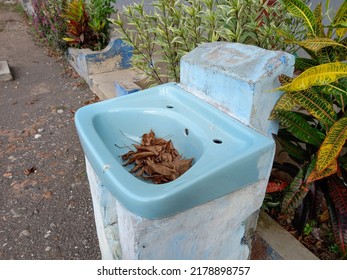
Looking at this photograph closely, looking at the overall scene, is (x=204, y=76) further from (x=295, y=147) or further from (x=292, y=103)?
(x=295, y=147)

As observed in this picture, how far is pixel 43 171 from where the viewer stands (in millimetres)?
3035

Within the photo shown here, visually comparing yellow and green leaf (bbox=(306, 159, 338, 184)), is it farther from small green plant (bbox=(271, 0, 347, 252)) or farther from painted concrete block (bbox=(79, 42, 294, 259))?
painted concrete block (bbox=(79, 42, 294, 259))

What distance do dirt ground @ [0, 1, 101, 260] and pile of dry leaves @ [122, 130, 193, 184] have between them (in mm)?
1085

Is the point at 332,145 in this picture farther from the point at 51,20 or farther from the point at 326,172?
the point at 51,20

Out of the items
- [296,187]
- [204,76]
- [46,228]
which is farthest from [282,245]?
[46,228]

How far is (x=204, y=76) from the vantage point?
5.15ft

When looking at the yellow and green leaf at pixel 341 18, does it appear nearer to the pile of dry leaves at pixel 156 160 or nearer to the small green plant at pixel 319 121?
the small green plant at pixel 319 121

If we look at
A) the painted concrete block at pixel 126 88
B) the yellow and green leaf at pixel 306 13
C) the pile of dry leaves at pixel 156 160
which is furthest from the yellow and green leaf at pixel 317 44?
the painted concrete block at pixel 126 88

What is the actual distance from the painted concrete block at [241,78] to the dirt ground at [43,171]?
1.47 metres

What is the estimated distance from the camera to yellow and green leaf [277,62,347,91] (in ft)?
4.18

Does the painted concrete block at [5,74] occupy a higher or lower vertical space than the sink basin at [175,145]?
lower

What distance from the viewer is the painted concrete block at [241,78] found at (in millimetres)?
1377

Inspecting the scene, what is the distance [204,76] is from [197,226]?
2.31 ft

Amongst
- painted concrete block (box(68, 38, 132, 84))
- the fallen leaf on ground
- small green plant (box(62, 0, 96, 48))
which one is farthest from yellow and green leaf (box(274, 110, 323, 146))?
small green plant (box(62, 0, 96, 48))
